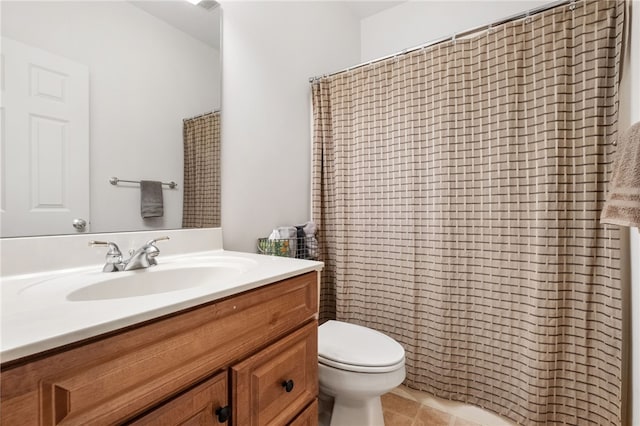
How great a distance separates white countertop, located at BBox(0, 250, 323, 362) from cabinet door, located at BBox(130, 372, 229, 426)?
0.64 ft

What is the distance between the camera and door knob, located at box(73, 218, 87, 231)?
96 centimetres

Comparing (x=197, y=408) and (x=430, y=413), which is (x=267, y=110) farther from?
(x=430, y=413)

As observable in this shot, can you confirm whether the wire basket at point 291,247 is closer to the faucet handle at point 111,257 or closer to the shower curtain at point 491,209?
the shower curtain at point 491,209

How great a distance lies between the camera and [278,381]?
86 centimetres

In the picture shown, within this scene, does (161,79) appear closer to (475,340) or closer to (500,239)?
(500,239)

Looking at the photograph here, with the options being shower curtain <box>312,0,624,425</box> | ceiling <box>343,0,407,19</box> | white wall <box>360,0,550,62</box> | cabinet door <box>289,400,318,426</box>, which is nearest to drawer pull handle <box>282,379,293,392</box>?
cabinet door <box>289,400,318,426</box>

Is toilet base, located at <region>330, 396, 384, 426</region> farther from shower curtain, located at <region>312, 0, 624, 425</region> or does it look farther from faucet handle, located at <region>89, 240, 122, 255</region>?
faucet handle, located at <region>89, 240, 122, 255</region>

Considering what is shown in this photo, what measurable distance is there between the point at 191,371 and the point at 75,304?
275 mm

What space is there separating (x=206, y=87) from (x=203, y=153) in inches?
12.1

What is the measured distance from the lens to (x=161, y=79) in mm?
1184

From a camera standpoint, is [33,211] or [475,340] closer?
[33,211]

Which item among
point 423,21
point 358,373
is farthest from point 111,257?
point 423,21

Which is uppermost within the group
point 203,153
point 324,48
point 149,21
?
point 324,48

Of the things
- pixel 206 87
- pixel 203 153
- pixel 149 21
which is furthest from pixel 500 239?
pixel 149 21
